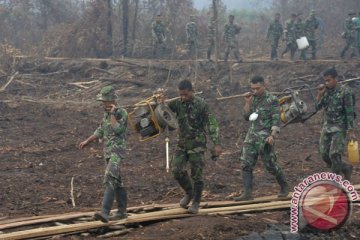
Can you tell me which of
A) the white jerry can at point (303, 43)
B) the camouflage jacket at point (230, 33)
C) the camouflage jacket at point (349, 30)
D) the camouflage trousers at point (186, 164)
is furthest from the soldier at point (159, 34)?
the camouflage trousers at point (186, 164)

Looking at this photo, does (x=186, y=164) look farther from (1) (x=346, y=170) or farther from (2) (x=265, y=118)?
(1) (x=346, y=170)

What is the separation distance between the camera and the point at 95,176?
11.6m

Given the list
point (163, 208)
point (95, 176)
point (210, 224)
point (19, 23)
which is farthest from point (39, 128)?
point (19, 23)

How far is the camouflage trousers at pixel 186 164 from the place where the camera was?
8.20 metres

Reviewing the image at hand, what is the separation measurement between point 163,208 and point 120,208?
2.87 feet

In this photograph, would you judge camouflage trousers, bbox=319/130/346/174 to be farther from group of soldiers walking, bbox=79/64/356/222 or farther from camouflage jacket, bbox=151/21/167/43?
camouflage jacket, bbox=151/21/167/43

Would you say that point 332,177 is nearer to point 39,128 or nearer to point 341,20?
point 39,128

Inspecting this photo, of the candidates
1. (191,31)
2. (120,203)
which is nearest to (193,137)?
(120,203)

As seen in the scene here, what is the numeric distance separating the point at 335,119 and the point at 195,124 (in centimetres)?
250

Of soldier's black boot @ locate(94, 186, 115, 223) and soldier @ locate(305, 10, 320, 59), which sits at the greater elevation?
soldier @ locate(305, 10, 320, 59)

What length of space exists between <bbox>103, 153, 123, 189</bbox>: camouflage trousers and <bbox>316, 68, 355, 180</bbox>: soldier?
3.57 meters

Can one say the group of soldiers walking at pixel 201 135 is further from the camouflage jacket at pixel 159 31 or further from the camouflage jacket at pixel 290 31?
the camouflage jacket at pixel 159 31

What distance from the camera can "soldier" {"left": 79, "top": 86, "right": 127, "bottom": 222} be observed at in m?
7.65

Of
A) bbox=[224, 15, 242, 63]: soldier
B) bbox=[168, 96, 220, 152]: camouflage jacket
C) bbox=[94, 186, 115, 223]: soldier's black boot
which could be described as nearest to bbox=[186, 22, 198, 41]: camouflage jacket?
bbox=[224, 15, 242, 63]: soldier
